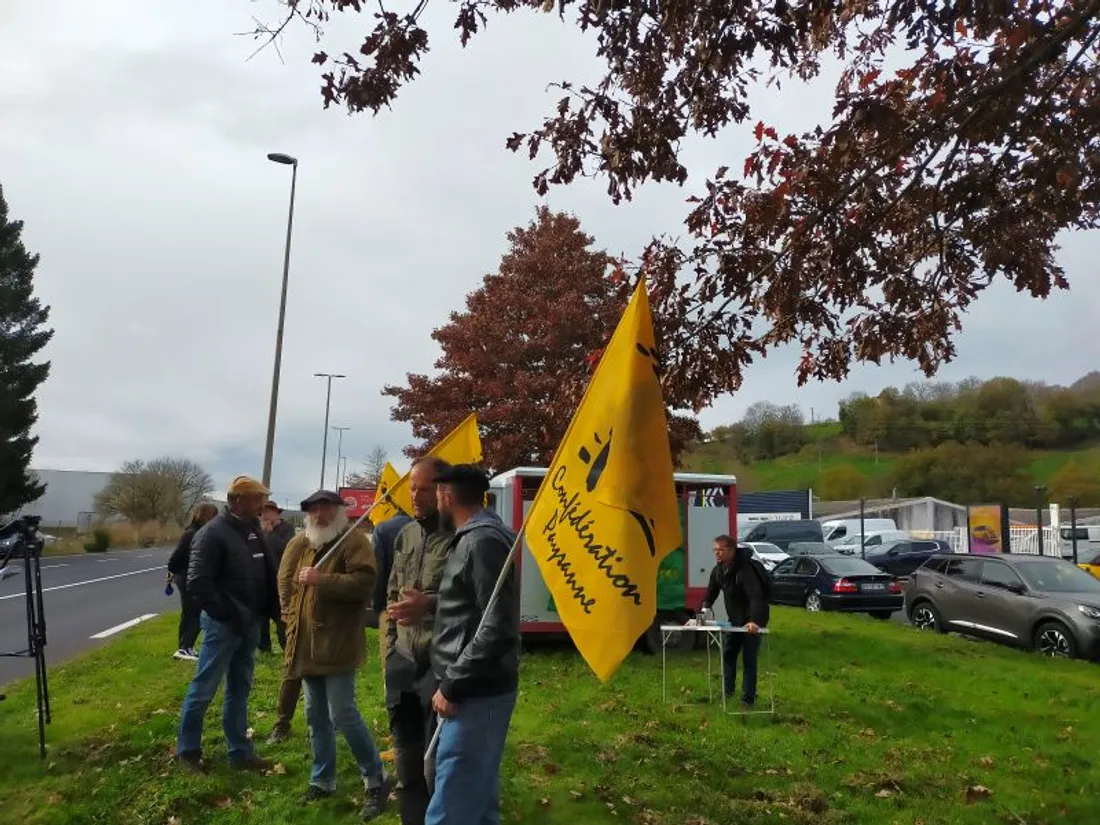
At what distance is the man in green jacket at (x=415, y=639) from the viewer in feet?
13.9

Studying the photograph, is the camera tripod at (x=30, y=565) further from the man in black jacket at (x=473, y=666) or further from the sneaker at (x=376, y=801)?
the man in black jacket at (x=473, y=666)

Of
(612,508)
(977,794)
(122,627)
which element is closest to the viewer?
(612,508)

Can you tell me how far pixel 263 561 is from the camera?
6.27 m

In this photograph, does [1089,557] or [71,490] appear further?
[71,490]

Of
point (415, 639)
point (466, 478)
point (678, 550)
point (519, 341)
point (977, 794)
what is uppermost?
point (519, 341)

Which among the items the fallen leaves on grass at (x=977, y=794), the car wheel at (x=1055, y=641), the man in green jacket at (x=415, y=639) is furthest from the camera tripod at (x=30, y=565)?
the car wheel at (x=1055, y=641)

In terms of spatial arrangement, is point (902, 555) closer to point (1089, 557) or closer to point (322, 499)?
point (1089, 557)

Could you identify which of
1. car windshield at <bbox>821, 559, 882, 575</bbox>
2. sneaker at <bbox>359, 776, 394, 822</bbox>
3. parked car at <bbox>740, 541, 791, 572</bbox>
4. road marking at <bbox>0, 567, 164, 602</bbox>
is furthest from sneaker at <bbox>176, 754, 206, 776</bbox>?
parked car at <bbox>740, 541, 791, 572</bbox>

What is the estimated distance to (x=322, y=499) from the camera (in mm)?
5609

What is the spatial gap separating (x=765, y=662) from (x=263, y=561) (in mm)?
7143

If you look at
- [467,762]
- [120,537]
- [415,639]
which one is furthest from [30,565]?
[120,537]

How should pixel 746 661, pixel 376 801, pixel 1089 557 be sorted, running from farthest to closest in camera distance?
1. pixel 1089 557
2. pixel 746 661
3. pixel 376 801

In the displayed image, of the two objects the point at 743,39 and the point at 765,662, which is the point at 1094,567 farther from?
the point at 743,39

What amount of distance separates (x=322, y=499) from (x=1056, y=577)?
1211 centimetres
